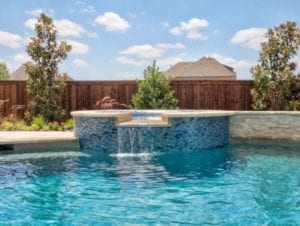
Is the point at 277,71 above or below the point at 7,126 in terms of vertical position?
above

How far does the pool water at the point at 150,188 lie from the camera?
5.25 metres

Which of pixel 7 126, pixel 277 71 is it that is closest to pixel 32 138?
pixel 7 126

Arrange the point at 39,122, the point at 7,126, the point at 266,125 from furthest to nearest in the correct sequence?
the point at 39,122 → the point at 7,126 → the point at 266,125

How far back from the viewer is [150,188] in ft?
22.1

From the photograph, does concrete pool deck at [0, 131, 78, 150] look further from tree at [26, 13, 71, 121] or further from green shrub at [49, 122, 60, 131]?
tree at [26, 13, 71, 121]

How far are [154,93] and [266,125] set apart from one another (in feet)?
14.3

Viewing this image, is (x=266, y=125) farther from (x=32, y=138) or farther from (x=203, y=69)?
(x=203, y=69)

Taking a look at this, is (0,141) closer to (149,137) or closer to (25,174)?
(25,174)

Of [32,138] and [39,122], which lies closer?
[32,138]

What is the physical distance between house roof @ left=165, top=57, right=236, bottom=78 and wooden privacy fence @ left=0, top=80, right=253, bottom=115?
70.6 ft

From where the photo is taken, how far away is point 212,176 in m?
7.66

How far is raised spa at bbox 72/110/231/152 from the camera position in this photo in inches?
418

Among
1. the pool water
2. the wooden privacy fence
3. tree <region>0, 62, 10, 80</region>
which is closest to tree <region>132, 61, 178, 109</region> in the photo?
the wooden privacy fence

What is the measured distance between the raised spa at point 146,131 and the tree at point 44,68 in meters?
4.21
